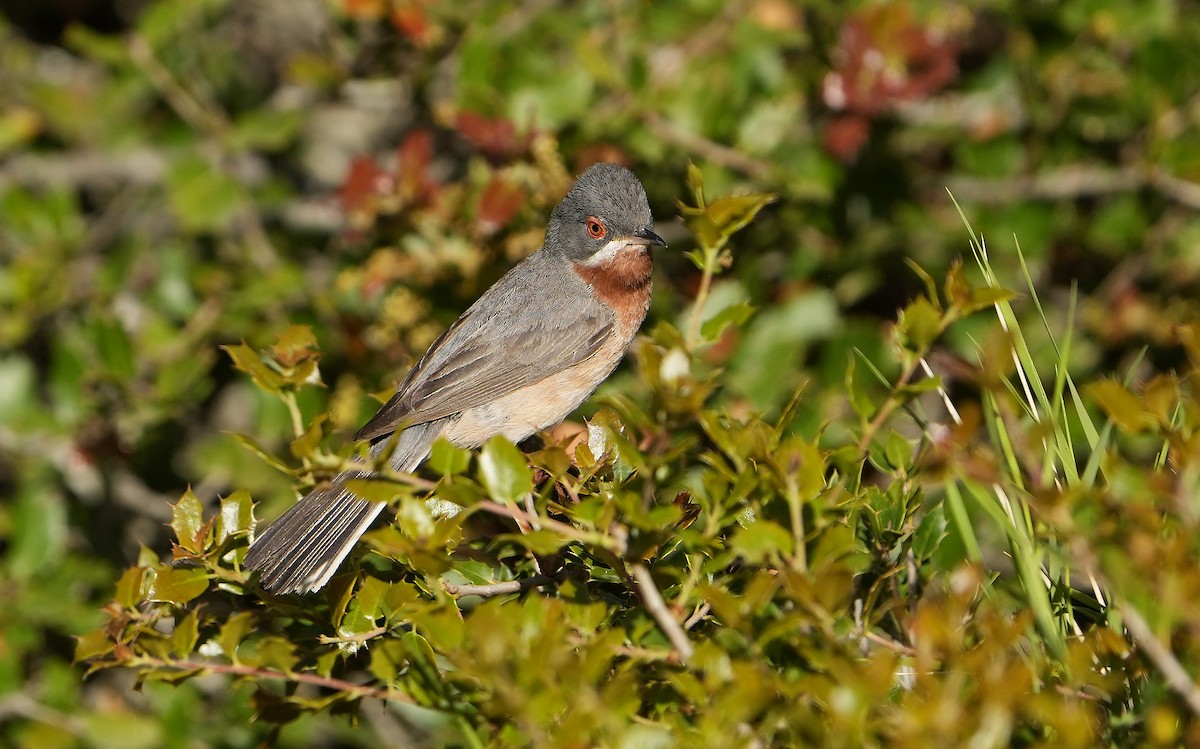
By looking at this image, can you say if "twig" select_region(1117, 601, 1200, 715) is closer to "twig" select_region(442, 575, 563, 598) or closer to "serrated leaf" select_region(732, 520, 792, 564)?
"serrated leaf" select_region(732, 520, 792, 564)

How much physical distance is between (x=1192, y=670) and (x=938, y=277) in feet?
11.4

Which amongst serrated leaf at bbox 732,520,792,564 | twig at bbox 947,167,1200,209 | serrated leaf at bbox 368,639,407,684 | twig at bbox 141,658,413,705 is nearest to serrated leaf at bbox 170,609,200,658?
twig at bbox 141,658,413,705

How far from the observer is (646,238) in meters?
4.31

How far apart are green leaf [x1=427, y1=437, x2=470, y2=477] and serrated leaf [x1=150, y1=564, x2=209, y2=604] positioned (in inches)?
27.3

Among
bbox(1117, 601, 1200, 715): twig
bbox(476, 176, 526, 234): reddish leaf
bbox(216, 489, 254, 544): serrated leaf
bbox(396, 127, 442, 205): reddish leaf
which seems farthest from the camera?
bbox(396, 127, 442, 205): reddish leaf

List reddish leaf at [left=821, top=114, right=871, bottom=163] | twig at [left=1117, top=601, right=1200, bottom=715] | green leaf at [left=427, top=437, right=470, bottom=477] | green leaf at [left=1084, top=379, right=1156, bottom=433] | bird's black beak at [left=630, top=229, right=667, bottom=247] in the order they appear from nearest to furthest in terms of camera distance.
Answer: twig at [left=1117, top=601, right=1200, bottom=715] → green leaf at [left=1084, top=379, right=1156, bottom=433] → green leaf at [left=427, top=437, right=470, bottom=477] → bird's black beak at [left=630, top=229, right=667, bottom=247] → reddish leaf at [left=821, top=114, right=871, bottom=163]

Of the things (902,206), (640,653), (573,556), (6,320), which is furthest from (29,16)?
(640,653)

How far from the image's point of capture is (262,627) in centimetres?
307

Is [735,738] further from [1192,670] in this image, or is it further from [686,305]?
[686,305]

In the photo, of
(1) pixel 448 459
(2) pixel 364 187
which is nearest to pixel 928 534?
(1) pixel 448 459

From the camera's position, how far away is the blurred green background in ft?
15.3

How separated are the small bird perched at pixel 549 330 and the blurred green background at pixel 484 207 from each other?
21 cm

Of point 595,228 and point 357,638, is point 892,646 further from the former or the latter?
point 595,228

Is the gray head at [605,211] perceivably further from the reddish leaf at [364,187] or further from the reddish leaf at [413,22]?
the reddish leaf at [413,22]
